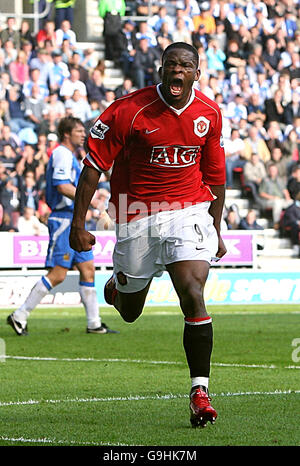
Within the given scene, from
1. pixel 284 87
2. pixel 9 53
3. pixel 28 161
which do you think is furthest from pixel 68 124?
pixel 284 87

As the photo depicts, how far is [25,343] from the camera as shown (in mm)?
12656

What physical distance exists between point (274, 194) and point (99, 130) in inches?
689

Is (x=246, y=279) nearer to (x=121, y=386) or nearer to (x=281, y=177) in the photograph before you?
(x=281, y=177)

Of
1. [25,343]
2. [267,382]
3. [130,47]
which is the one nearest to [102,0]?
[130,47]

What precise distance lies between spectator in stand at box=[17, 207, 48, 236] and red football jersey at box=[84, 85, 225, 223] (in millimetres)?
12624

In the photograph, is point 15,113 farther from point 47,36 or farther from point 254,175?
point 254,175

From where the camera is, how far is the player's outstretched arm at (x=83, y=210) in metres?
7.12

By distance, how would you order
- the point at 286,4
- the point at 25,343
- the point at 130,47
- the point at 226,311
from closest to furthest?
the point at 25,343 < the point at 226,311 < the point at 130,47 < the point at 286,4

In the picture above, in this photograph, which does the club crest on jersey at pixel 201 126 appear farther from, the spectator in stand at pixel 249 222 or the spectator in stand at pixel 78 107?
the spectator in stand at pixel 78 107

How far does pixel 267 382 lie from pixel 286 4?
2219 cm

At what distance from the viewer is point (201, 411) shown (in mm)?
6621

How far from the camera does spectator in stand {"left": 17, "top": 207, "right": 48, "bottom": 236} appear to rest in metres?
20.1

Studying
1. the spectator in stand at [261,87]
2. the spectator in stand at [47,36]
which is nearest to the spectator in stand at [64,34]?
the spectator in stand at [47,36]

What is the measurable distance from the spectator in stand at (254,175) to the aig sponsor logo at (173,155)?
55.9 ft
